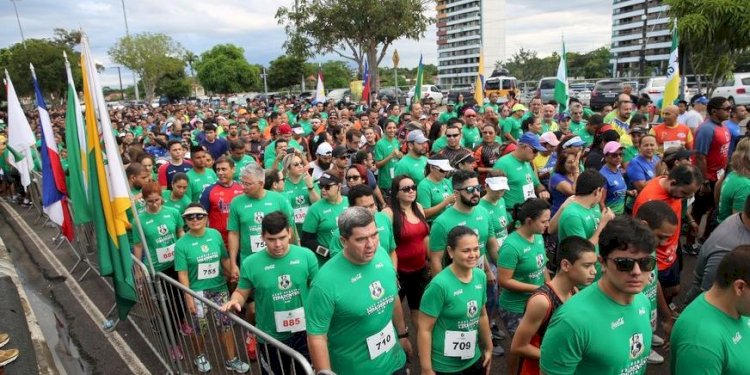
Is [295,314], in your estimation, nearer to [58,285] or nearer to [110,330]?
[110,330]

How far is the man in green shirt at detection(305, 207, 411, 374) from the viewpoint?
279cm

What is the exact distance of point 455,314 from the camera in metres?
3.10

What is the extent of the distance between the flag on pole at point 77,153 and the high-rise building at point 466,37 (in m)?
116

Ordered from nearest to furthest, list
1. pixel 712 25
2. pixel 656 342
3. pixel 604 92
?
pixel 656 342
pixel 712 25
pixel 604 92

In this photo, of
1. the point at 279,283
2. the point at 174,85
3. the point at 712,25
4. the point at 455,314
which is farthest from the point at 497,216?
the point at 174,85

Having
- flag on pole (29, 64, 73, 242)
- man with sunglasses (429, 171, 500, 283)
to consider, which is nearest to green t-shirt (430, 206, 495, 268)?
man with sunglasses (429, 171, 500, 283)

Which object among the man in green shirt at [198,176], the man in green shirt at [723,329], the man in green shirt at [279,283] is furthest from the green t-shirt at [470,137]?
the man in green shirt at [723,329]

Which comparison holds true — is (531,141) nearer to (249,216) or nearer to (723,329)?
(249,216)

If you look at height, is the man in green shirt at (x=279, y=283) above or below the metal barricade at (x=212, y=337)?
above

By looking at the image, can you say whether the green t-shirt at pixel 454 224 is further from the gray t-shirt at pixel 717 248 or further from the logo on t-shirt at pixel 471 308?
the gray t-shirt at pixel 717 248

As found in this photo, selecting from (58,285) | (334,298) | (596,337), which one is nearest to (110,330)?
(58,285)

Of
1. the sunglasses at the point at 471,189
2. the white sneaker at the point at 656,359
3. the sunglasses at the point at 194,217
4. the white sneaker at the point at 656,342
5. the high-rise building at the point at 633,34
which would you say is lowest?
the white sneaker at the point at 656,359

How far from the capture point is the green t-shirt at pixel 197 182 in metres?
6.01

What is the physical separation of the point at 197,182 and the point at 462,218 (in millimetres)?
3464
